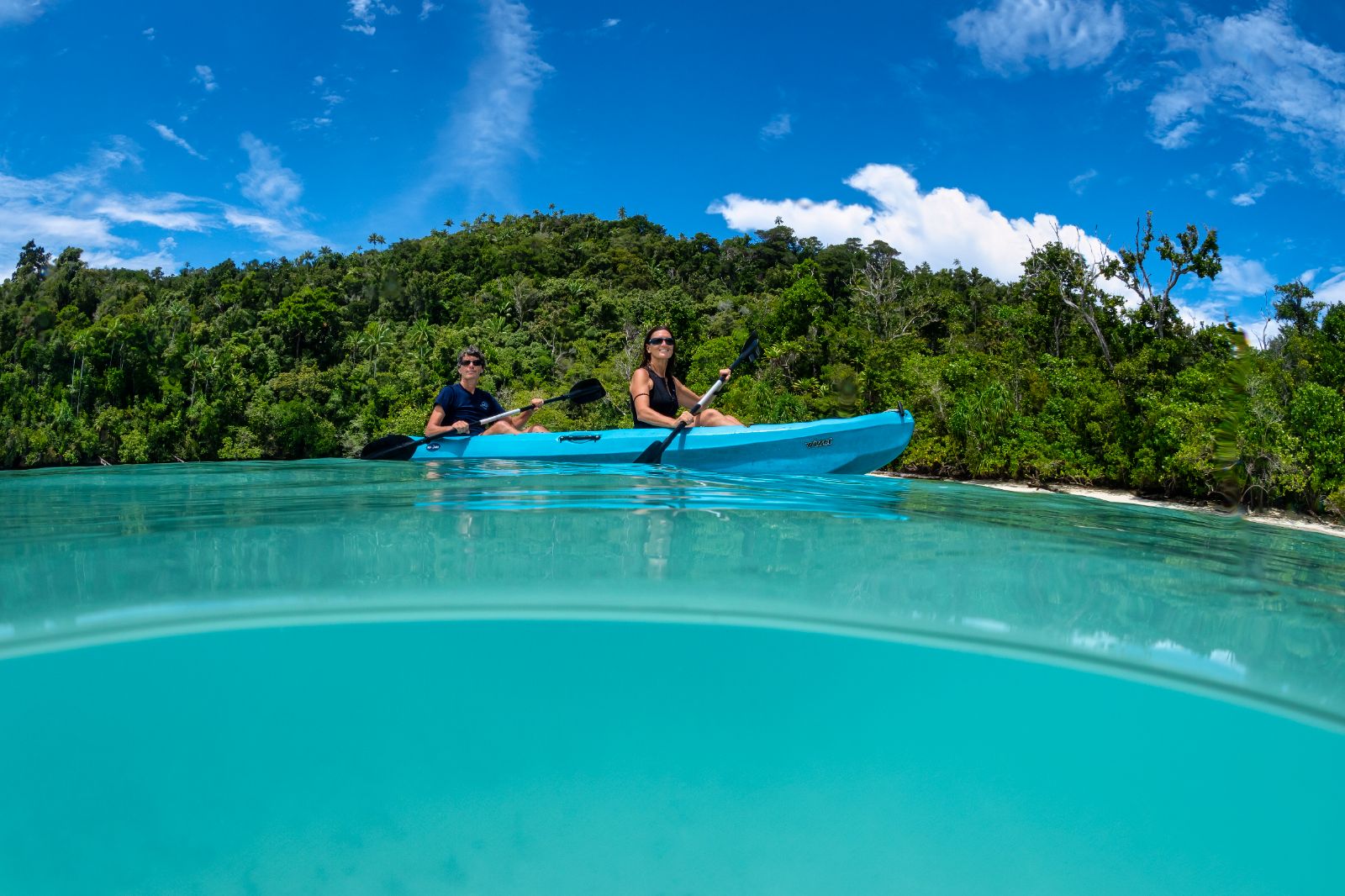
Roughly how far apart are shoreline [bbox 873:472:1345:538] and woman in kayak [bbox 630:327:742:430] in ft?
9.59

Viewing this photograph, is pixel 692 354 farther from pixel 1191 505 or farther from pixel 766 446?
pixel 766 446

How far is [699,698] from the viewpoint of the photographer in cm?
205

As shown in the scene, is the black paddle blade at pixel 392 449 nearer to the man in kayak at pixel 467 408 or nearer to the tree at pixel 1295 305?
the man in kayak at pixel 467 408

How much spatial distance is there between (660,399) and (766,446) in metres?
1.27

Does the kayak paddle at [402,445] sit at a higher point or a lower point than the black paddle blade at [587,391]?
lower

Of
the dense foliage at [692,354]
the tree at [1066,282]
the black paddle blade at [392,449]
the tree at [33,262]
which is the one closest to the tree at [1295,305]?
the dense foliage at [692,354]

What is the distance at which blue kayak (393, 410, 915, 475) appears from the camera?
22.8 feet

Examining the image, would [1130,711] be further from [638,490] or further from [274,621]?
[638,490]

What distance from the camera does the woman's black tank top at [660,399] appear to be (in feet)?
25.1

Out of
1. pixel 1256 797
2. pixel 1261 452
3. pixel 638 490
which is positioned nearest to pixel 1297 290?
pixel 1261 452

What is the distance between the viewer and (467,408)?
8.67m

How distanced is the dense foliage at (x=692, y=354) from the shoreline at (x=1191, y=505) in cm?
21

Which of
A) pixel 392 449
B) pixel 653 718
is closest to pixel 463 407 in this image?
pixel 392 449

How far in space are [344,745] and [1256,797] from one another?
190cm
